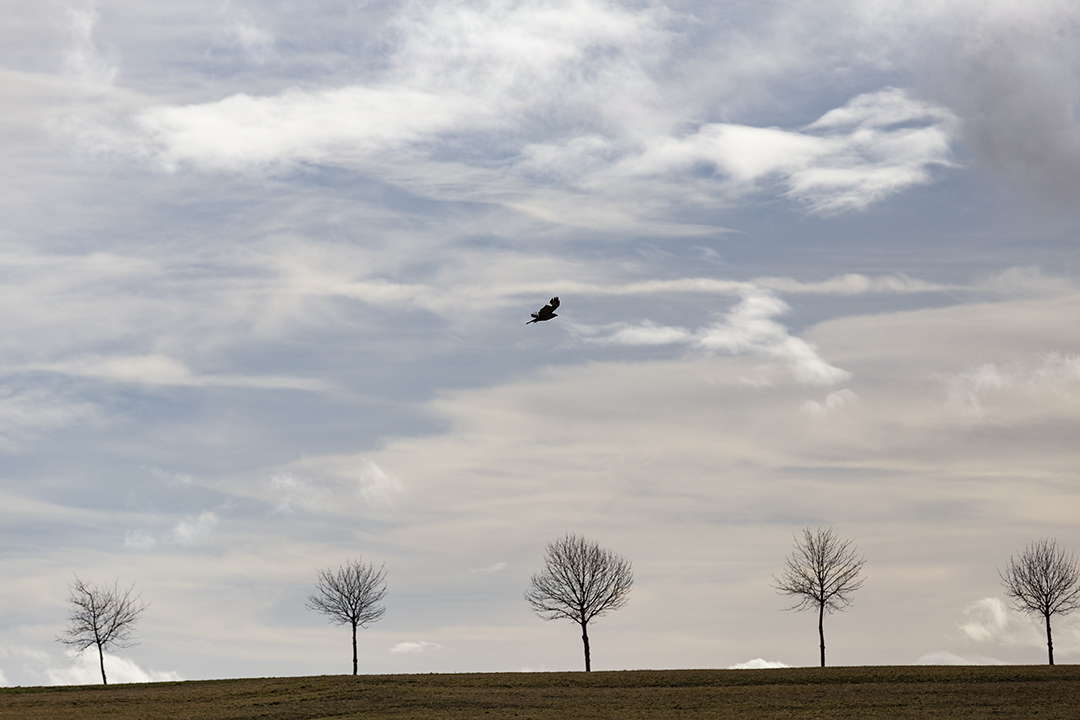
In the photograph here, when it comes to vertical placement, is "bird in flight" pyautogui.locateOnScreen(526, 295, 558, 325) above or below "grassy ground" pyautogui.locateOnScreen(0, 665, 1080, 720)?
above

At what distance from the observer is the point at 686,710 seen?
4925cm

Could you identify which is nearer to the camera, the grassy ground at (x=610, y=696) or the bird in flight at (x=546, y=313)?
the bird in flight at (x=546, y=313)

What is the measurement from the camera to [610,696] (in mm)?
53281

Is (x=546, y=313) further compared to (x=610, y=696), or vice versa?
(x=610, y=696)

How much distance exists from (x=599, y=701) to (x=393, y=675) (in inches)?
576

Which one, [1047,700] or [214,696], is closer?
[1047,700]

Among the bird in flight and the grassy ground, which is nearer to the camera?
the bird in flight

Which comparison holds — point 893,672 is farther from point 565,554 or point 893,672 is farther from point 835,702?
point 565,554

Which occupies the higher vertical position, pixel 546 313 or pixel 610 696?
pixel 546 313

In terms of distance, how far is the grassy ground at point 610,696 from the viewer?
159ft

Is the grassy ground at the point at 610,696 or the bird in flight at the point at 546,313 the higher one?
the bird in flight at the point at 546,313

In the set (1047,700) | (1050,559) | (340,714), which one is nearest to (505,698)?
(340,714)

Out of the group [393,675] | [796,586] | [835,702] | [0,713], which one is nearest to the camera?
[835,702]

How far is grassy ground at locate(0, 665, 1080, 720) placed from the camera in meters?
48.4
